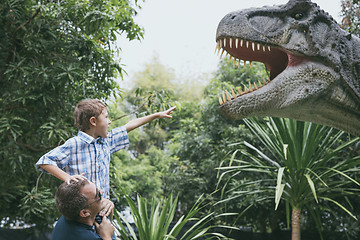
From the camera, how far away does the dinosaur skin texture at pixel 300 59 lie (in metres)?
1.79

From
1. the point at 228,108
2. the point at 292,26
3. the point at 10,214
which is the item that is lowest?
the point at 10,214

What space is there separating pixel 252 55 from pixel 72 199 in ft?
3.93

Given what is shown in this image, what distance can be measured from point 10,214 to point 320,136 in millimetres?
3491

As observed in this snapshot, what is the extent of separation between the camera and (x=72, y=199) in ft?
4.23

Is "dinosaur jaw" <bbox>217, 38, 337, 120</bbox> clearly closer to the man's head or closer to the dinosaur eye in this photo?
the dinosaur eye

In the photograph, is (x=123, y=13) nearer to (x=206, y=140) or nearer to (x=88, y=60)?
(x=88, y=60)

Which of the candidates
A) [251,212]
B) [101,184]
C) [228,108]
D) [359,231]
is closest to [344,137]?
[359,231]

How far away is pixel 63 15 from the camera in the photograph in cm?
331

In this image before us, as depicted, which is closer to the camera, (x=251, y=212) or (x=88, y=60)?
(x=88, y=60)

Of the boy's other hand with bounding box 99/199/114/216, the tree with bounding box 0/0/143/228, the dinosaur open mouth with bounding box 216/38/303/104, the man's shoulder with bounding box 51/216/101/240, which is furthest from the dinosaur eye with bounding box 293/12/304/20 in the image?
the tree with bounding box 0/0/143/228

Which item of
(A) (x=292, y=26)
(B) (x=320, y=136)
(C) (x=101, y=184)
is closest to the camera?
(C) (x=101, y=184)

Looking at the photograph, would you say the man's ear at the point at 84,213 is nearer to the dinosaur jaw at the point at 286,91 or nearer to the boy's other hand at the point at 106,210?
the boy's other hand at the point at 106,210

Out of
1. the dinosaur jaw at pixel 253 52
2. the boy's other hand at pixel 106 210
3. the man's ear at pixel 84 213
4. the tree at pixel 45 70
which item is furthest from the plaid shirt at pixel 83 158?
the tree at pixel 45 70

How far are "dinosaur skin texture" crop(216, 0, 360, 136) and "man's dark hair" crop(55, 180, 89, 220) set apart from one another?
812 millimetres
